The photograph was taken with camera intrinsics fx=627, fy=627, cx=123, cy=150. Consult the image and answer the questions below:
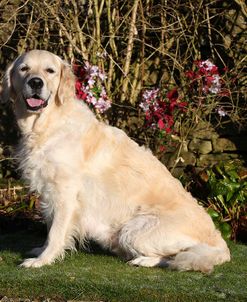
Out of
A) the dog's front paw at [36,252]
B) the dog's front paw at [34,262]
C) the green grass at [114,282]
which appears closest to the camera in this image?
the green grass at [114,282]

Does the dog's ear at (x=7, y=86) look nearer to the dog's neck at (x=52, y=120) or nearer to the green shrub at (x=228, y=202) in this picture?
the dog's neck at (x=52, y=120)

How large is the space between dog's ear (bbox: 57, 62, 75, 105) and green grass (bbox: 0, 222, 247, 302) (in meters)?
1.37

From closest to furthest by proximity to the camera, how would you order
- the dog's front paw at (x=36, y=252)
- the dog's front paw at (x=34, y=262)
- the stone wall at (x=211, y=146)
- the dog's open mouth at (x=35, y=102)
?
the dog's front paw at (x=34, y=262), the dog's open mouth at (x=35, y=102), the dog's front paw at (x=36, y=252), the stone wall at (x=211, y=146)

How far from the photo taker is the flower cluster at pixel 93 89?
6.88m

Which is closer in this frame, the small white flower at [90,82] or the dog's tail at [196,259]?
the dog's tail at [196,259]

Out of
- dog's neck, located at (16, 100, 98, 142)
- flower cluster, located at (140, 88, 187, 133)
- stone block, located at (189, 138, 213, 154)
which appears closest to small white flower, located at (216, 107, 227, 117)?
flower cluster, located at (140, 88, 187, 133)

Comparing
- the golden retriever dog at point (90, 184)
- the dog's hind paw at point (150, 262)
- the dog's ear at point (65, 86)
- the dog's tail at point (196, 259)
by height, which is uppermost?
the dog's ear at point (65, 86)

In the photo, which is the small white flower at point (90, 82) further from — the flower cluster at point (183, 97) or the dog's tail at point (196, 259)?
the dog's tail at point (196, 259)

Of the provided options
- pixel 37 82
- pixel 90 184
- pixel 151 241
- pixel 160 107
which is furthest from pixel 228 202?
pixel 37 82

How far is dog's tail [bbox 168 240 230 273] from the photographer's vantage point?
15.9ft

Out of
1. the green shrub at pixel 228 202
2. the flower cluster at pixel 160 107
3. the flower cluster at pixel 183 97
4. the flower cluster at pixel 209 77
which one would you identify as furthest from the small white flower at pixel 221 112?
the green shrub at pixel 228 202

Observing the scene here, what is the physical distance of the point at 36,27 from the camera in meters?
8.26

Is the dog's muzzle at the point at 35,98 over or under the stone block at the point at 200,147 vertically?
over

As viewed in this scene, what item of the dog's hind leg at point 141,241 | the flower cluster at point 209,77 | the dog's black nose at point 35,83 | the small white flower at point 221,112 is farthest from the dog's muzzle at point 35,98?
the small white flower at point 221,112
